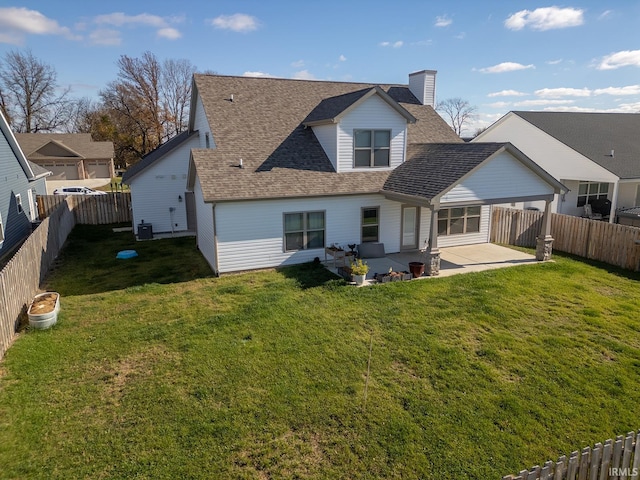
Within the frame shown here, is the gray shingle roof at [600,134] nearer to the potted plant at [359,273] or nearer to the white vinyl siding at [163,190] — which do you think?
the potted plant at [359,273]

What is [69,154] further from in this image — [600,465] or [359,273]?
[600,465]

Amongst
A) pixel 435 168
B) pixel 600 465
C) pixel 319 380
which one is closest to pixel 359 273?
pixel 435 168

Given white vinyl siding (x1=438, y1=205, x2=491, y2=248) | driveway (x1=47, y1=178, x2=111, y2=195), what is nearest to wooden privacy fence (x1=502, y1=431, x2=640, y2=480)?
white vinyl siding (x1=438, y1=205, x2=491, y2=248)

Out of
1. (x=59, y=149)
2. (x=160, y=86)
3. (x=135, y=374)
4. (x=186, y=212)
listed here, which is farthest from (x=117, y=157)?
(x=135, y=374)

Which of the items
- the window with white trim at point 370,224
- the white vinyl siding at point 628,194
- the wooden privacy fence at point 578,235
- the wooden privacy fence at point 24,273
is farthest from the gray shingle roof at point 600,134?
the wooden privacy fence at point 24,273

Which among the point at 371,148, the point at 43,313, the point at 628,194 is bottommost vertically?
the point at 43,313

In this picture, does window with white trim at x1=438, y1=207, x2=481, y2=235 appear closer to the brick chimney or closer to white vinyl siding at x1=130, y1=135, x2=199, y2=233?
the brick chimney
